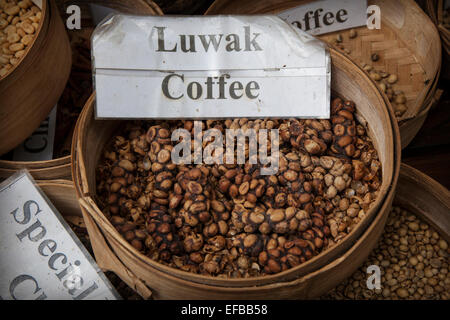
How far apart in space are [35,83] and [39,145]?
0.79 feet

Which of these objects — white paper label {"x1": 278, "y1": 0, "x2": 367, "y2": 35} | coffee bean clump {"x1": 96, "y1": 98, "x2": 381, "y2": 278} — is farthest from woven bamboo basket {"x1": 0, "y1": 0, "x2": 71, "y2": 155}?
white paper label {"x1": 278, "y1": 0, "x2": 367, "y2": 35}

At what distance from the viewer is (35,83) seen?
108 cm

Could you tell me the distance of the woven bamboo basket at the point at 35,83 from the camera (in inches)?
40.4

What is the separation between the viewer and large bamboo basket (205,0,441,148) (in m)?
1.27

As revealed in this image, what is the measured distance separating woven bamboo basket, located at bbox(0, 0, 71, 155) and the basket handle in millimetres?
352

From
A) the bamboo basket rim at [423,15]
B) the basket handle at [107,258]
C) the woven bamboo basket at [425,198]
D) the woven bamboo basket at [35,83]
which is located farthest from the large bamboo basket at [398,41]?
the basket handle at [107,258]

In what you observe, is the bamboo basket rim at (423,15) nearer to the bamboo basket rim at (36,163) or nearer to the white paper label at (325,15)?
the white paper label at (325,15)

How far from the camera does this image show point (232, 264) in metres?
0.90

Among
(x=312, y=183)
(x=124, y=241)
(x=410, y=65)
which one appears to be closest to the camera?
(x=124, y=241)

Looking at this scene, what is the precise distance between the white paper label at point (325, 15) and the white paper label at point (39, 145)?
2.53ft

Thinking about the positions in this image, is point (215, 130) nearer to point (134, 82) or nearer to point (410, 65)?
point (134, 82)

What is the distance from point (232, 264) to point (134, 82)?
456mm

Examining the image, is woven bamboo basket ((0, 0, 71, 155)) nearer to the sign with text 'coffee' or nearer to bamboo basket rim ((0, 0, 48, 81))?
bamboo basket rim ((0, 0, 48, 81))

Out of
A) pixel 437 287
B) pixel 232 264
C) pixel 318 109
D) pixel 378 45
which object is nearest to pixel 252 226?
pixel 232 264
